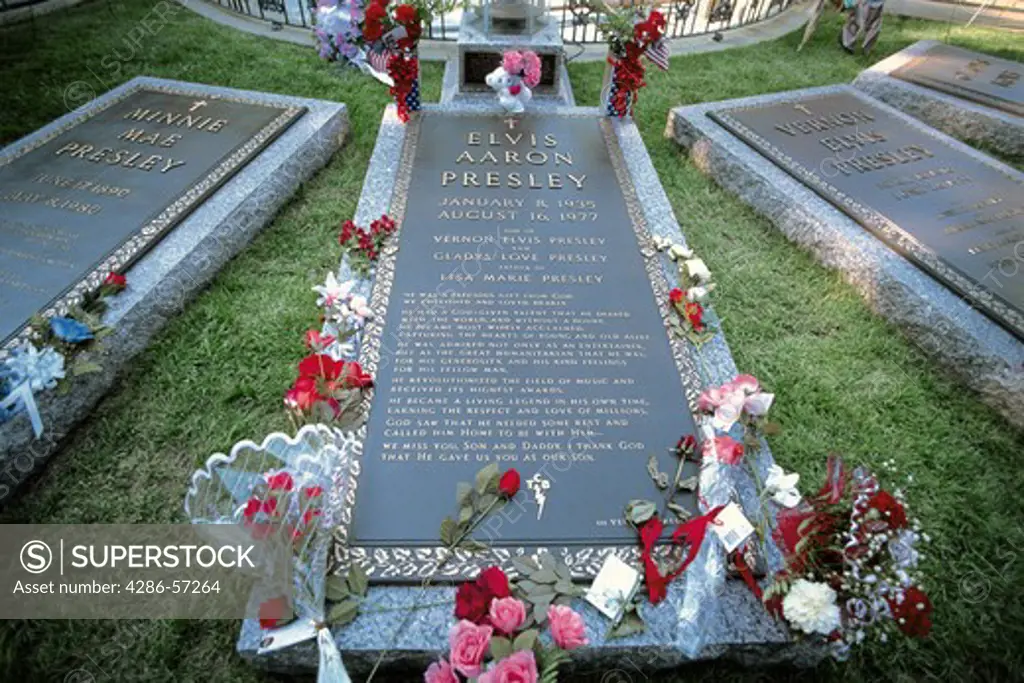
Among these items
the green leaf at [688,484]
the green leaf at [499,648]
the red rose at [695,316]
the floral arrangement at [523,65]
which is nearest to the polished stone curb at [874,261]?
the floral arrangement at [523,65]

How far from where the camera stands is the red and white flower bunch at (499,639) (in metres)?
2.02

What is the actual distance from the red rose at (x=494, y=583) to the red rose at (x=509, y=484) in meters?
0.43

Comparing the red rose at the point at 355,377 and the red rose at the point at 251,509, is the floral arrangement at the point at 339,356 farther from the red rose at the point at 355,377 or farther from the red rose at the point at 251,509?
the red rose at the point at 251,509

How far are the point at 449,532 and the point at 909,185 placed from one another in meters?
4.25

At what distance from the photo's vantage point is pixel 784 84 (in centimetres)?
712

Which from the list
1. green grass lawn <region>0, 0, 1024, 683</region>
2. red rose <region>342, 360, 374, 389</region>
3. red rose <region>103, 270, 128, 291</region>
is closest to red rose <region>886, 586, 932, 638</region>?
green grass lawn <region>0, 0, 1024, 683</region>

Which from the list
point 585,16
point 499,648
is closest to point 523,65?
point 585,16

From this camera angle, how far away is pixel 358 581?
2.39 m

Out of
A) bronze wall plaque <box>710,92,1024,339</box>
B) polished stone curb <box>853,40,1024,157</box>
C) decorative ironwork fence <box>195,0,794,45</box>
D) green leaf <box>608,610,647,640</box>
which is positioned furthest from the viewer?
decorative ironwork fence <box>195,0,794,45</box>

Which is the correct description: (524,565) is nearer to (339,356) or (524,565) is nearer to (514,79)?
(339,356)

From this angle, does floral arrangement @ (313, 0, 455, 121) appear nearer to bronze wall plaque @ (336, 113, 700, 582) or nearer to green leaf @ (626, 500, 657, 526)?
bronze wall plaque @ (336, 113, 700, 582)

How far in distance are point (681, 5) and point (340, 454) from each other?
324 inches

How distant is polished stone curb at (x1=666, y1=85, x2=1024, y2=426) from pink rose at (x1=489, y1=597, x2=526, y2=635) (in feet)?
10.2

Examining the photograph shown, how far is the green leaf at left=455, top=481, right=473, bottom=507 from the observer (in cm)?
265
